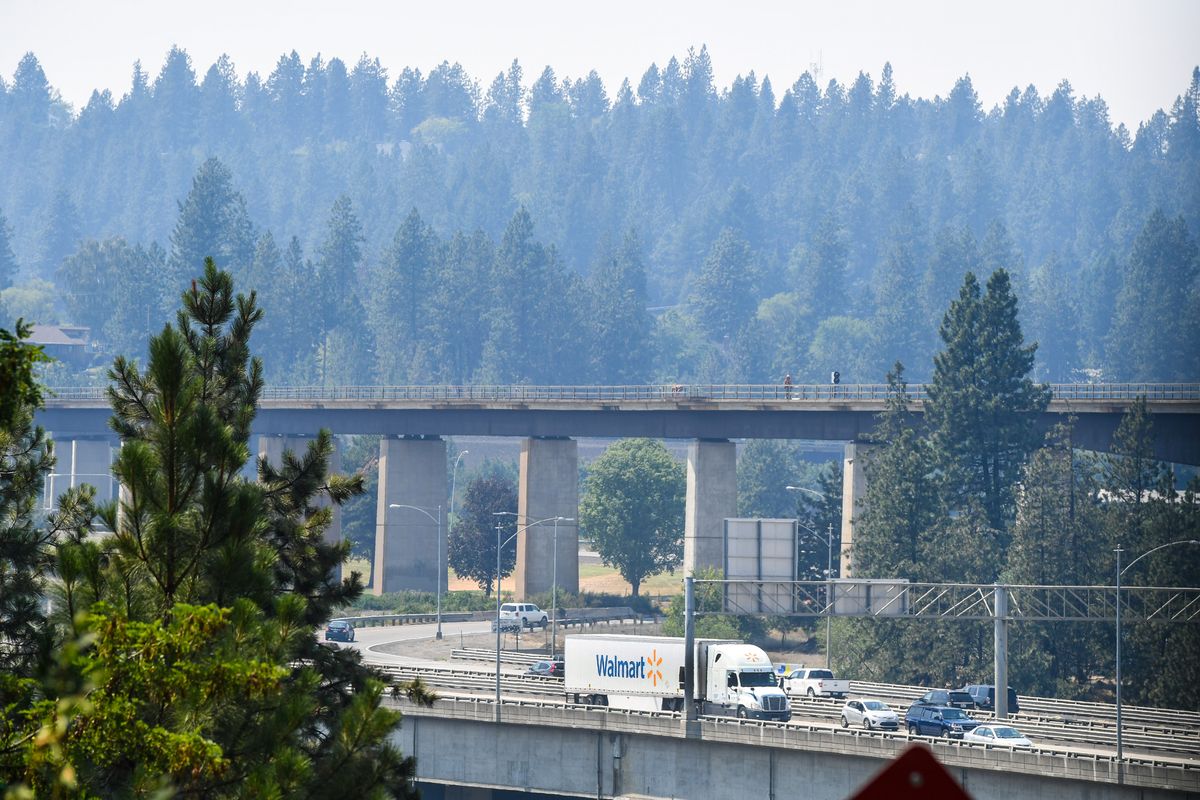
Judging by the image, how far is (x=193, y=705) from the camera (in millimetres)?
22359

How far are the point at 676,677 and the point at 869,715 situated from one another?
725 cm

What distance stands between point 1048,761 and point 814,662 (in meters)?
48.3

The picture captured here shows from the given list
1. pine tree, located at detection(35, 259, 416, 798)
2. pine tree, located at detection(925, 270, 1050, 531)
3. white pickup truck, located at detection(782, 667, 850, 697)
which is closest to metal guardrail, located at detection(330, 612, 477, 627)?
pine tree, located at detection(925, 270, 1050, 531)

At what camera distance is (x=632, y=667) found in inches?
2849

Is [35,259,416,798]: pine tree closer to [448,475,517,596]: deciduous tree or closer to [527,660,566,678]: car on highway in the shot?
[527,660,566,678]: car on highway

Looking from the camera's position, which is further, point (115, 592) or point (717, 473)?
point (717, 473)

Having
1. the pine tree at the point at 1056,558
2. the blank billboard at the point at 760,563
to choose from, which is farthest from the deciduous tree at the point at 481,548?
the blank billboard at the point at 760,563

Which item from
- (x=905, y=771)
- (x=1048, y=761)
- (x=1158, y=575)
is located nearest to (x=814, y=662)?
(x=1158, y=575)

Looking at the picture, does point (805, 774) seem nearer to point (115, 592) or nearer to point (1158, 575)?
point (1158, 575)

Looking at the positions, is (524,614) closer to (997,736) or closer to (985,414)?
(985,414)

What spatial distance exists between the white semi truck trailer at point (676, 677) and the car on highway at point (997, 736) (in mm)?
7913

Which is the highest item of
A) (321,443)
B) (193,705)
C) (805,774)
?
(321,443)

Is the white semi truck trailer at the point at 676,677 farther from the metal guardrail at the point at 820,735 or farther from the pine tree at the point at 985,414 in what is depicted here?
the pine tree at the point at 985,414

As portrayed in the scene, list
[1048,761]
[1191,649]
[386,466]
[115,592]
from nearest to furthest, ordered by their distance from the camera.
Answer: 1. [115,592]
2. [1048,761]
3. [1191,649]
4. [386,466]
